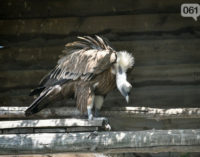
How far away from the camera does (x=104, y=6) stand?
4.00 m

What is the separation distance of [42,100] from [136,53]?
1.23m

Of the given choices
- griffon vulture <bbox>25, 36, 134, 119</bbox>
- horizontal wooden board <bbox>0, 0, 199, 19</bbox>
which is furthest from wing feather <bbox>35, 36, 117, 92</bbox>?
horizontal wooden board <bbox>0, 0, 199, 19</bbox>

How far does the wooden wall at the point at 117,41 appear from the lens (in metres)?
3.97

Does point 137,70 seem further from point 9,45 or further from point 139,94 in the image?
point 9,45

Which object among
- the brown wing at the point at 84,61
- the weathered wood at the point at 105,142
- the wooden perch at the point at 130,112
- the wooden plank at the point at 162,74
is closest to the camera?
the weathered wood at the point at 105,142

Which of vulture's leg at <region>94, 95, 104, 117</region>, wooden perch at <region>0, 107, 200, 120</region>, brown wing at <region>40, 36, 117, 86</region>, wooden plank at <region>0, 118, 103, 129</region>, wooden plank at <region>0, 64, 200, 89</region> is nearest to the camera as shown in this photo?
wooden plank at <region>0, 118, 103, 129</region>

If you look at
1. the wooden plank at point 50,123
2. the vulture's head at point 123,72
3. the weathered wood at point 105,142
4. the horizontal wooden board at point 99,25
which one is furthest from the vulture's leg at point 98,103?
the horizontal wooden board at point 99,25

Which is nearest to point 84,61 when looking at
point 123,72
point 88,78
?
point 88,78

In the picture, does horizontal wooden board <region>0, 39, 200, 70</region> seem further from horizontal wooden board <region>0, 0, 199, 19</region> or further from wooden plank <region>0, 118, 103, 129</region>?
wooden plank <region>0, 118, 103, 129</region>

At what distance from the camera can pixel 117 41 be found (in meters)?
3.96

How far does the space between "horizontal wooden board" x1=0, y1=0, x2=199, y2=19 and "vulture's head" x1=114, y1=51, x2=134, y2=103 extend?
92cm

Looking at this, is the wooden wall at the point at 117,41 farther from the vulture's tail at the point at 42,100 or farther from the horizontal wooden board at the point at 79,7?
the vulture's tail at the point at 42,100

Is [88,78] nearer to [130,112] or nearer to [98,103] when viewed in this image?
[98,103]

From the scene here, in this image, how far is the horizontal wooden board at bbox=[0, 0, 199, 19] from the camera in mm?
3969
